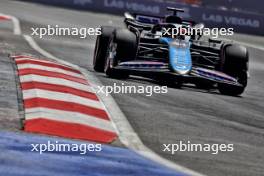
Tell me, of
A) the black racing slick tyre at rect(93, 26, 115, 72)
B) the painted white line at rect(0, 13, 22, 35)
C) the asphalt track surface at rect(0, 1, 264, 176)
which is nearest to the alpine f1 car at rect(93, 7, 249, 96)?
the black racing slick tyre at rect(93, 26, 115, 72)

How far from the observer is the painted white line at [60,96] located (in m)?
9.54

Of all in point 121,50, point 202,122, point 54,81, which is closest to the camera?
point 202,122

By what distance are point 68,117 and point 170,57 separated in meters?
5.47

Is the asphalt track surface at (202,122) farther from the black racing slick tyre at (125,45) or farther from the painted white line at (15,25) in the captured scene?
the painted white line at (15,25)

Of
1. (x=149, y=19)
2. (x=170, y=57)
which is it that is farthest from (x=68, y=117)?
(x=149, y=19)

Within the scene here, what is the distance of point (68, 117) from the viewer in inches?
339

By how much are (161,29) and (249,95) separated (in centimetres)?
197

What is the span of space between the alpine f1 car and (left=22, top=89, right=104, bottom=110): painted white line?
12.0 feet

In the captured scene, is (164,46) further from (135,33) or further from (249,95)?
(249,95)

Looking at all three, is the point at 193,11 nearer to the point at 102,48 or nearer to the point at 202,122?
the point at 102,48

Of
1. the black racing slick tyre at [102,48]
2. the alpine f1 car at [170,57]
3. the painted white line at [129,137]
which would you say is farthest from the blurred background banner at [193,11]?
the painted white line at [129,137]

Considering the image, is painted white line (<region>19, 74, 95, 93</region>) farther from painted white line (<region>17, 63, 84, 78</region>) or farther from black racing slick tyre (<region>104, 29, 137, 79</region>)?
black racing slick tyre (<region>104, 29, 137, 79</region>)

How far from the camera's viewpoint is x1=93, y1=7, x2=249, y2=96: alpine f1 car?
44.4ft

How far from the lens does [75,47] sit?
2089 cm
